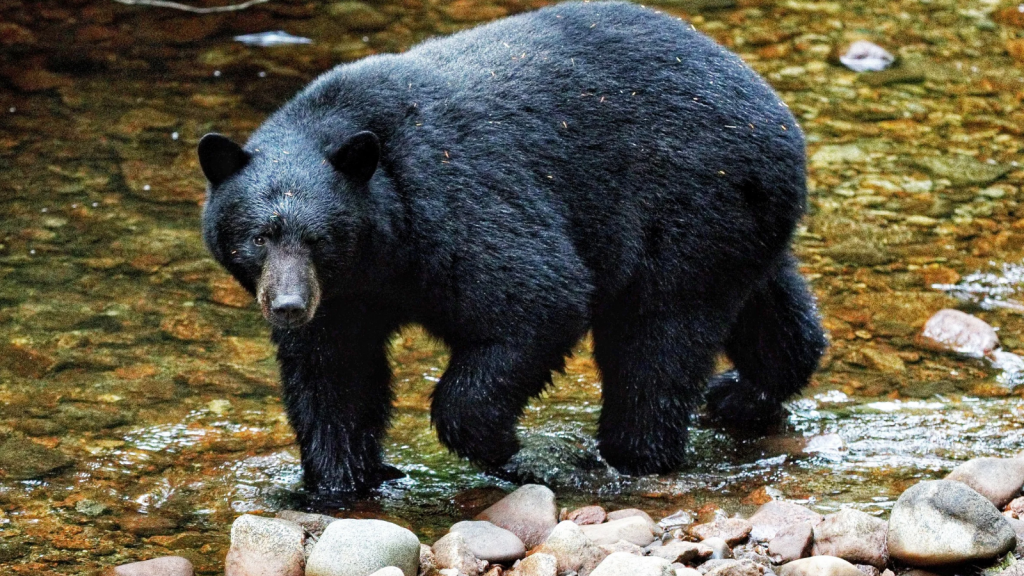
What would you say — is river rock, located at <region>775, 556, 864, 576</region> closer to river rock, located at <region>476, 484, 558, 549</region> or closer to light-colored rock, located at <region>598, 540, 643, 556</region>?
light-colored rock, located at <region>598, 540, 643, 556</region>

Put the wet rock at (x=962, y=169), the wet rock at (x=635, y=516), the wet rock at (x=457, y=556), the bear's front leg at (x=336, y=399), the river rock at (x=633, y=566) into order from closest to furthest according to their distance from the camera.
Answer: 1. the river rock at (x=633, y=566)
2. the wet rock at (x=457, y=556)
3. the wet rock at (x=635, y=516)
4. the bear's front leg at (x=336, y=399)
5. the wet rock at (x=962, y=169)

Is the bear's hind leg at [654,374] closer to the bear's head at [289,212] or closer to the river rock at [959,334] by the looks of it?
the bear's head at [289,212]

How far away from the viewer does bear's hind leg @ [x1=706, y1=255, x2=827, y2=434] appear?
661cm

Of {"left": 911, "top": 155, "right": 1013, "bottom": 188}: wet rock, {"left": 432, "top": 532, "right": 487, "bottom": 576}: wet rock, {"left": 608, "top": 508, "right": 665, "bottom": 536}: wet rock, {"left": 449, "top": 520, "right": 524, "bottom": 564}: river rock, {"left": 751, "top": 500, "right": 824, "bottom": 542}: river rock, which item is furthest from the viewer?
{"left": 911, "top": 155, "right": 1013, "bottom": 188}: wet rock

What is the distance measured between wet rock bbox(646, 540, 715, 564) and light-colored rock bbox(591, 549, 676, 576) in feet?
0.86

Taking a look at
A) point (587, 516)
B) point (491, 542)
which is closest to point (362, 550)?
point (491, 542)

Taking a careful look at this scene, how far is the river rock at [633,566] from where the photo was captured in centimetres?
452

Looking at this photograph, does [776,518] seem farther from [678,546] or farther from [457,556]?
[457,556]

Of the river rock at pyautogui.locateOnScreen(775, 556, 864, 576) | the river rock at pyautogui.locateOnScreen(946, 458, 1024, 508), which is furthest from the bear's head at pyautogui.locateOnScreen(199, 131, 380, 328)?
the river rock at pyautogui.locateOnScreen(946, 458, 1024, 508)

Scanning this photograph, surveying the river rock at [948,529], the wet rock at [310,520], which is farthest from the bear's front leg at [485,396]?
the river rock at [948,529]

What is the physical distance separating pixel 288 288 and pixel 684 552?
6.08ft

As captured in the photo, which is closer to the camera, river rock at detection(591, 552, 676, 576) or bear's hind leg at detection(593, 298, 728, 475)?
river rock at detection(591, 552, 676, 576)

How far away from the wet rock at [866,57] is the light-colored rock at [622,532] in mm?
7551

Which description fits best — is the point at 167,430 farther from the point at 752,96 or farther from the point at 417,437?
the point at 752,96
